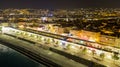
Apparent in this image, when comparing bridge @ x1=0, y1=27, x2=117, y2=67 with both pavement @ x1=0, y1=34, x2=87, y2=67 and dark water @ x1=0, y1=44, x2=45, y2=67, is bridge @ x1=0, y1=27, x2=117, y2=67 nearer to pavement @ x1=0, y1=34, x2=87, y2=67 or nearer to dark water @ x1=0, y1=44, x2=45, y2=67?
pavement @ x1=0, y1=34, x2=87, y2=67

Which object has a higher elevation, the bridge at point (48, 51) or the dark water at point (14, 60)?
the bridge at point (48, 51)

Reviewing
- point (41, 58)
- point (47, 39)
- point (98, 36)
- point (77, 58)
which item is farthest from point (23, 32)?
point (77, 58)

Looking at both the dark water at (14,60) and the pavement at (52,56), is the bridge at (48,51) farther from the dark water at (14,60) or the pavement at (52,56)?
the dark water at (14,60)

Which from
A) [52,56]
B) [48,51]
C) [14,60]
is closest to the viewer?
[52,56]

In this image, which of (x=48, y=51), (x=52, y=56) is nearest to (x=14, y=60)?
(x=48, y=51)

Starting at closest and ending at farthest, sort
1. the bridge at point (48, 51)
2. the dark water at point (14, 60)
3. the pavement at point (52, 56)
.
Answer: the bridge at point (48, 51), the pavement at point (52, 56), the dark water at point (14, 60)

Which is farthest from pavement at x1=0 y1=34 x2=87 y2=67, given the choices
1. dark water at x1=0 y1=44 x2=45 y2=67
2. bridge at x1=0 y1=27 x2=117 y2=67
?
dark water at x1=0 y1=44 x2=45 y2=67

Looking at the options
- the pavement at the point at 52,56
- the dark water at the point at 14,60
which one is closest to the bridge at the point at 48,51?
the pavement at the point at 52,56

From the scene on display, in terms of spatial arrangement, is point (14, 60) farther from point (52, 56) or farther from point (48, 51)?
point (52, 56)

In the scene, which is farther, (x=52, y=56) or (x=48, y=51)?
(x=48, y=51)
